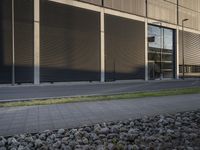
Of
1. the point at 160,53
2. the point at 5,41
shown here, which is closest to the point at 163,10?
the point at 160,53

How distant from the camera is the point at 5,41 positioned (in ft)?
93.2

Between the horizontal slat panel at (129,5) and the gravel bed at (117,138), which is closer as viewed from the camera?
the gravel bed at (117,138)

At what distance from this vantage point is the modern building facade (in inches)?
1151

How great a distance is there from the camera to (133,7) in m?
43.2

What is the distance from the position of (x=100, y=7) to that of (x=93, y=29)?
11.0 ft

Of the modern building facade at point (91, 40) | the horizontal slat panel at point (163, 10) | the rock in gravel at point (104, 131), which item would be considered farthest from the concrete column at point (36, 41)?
the rock in gravel at point (104, 131)

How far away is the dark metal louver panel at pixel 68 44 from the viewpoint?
103 feet

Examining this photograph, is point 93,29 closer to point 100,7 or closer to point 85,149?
point 100,7

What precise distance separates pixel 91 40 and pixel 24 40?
9.24 meters

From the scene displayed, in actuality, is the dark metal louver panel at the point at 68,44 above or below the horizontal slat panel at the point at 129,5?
below

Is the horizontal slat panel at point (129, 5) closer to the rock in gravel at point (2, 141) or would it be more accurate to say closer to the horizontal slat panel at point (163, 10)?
the horizontal slat panel at point (163, 10)

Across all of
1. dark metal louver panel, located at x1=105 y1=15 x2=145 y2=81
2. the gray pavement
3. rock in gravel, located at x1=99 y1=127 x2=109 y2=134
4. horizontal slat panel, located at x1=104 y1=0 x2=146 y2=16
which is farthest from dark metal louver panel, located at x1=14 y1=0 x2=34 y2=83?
rock in gravel, located at x1=99 y1=127 x2=109 y2=134

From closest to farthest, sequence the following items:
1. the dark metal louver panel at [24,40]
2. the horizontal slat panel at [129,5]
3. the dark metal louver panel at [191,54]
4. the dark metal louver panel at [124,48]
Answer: the dark metal louver panel at [24,40] → the dark metal louver panel at [124,48] → the horizontal slat panel at [129,5] → the dark metal louver panel at [191,54]

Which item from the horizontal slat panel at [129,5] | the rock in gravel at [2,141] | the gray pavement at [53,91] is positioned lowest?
the rock in gravel at [2,141]
